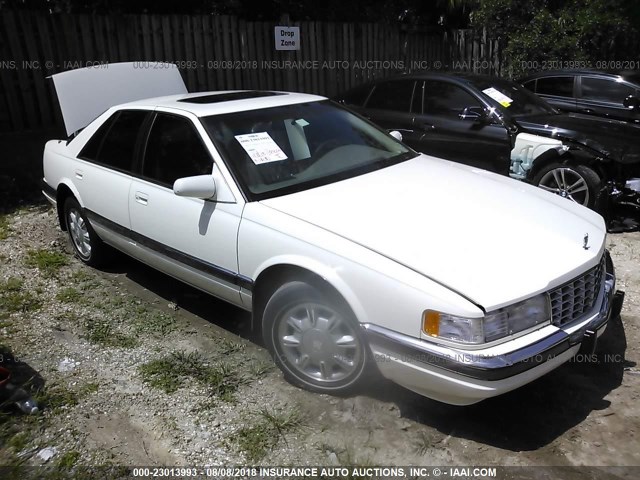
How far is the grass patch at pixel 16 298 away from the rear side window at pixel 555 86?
6914 mm

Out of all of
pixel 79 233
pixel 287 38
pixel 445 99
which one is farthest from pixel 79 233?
pixel 287 38

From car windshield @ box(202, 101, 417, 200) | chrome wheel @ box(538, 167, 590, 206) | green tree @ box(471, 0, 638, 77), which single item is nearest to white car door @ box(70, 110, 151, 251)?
car windshield @ box(202, 101, 417, 200)

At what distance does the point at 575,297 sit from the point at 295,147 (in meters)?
1.94

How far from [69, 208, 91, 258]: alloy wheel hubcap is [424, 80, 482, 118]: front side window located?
3.98m

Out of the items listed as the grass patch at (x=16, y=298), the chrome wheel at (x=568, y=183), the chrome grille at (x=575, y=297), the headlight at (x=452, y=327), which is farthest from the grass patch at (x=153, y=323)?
the chrome wheel at (x=568, y=183)

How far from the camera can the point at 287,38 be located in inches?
A: 396

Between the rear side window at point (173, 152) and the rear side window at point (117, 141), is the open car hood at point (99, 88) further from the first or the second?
the rear side window at point (173, 152)

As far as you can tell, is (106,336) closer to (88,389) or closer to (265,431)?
(88,389)

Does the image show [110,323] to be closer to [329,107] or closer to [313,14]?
[329,107]

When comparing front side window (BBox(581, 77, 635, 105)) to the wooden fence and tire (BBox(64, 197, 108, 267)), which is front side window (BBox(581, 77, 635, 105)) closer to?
the wooden fence

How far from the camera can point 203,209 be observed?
11.7 ft

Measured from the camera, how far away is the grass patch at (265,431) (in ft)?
9.52

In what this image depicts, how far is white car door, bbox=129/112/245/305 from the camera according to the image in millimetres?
3477

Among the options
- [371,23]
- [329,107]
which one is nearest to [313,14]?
[371,23]
